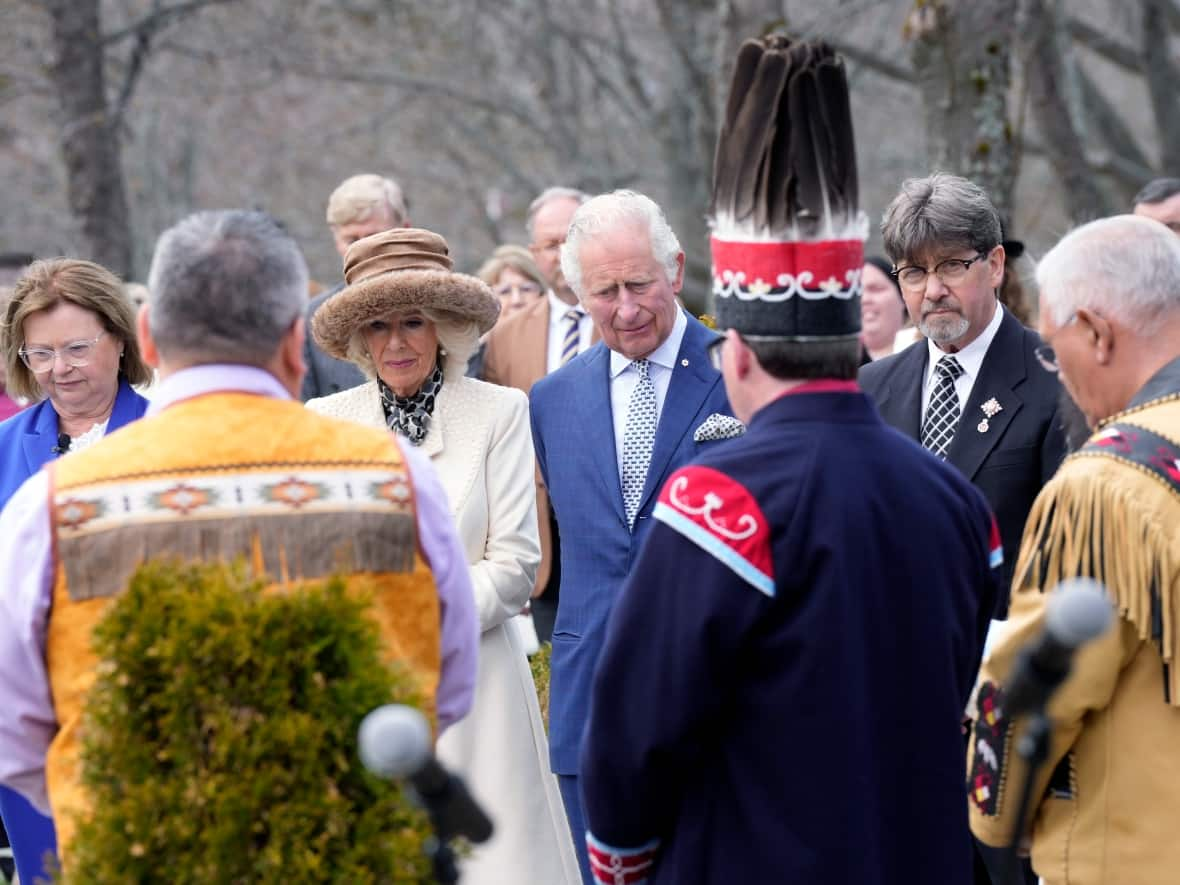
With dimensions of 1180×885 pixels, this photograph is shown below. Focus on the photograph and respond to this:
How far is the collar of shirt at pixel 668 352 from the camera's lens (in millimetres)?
5074

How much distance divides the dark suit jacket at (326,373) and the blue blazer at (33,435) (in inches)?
71.2

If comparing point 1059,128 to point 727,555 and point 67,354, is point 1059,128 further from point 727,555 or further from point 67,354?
point 727,555

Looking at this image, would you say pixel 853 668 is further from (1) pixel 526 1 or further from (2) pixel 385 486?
(1) pixel 526 1

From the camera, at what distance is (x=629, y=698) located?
10.3 ft

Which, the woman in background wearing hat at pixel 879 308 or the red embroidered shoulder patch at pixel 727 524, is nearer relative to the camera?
the red embroidered shoulder patch at pixel 727 524

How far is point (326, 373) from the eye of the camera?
7.22 metres

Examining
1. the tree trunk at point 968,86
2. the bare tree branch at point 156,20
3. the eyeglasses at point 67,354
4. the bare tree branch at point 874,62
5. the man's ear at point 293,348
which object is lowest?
the eyeglasses at point 67,354

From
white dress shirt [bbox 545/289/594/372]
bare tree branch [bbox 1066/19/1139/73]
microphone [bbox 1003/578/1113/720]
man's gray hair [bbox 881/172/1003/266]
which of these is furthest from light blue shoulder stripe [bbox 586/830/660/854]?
bare tree branch [bbox 1066/19/1139/73]

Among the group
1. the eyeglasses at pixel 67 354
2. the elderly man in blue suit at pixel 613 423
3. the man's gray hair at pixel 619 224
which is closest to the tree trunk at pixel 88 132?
the eyeglasses at pixel 67 354

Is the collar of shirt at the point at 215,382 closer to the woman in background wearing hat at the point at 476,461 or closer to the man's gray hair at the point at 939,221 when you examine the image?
the woman in background wearing hat at the point at 476,461

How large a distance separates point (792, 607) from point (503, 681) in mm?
2106

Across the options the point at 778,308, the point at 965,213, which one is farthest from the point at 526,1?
the point at 778,308

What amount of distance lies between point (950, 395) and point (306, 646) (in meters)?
2.72

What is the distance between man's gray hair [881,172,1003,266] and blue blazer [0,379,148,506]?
237 cm
